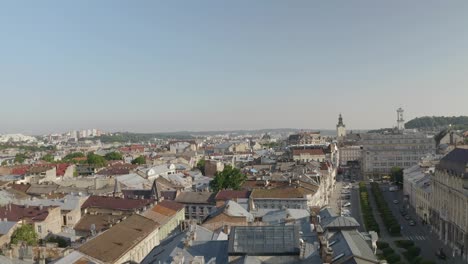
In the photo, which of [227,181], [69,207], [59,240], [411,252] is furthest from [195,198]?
[411,252]

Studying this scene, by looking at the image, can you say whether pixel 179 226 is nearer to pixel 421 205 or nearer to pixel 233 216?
pixel 233 216

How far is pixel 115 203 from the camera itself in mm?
64688

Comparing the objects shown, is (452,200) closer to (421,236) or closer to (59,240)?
(421,236)

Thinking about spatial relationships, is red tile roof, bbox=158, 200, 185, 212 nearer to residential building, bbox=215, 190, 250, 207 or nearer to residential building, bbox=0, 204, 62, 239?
residential building, bbox=215, 190, 250, 207

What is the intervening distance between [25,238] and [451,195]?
52.7m

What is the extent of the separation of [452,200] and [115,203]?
46250mm

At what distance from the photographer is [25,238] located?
153ft

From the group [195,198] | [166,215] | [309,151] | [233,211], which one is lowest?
[166,215]

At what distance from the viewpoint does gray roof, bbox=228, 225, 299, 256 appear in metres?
27.3

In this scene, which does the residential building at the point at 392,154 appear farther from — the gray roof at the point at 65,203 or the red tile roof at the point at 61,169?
the gray roof at the point at 65,203

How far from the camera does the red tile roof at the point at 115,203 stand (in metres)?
62.8

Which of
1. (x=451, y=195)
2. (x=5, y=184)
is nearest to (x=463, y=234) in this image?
(x=451, y=195)

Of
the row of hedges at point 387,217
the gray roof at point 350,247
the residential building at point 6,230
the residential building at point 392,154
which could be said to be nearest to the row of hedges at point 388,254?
the row of hedges at point 387,217

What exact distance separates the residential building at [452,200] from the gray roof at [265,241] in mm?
35975
